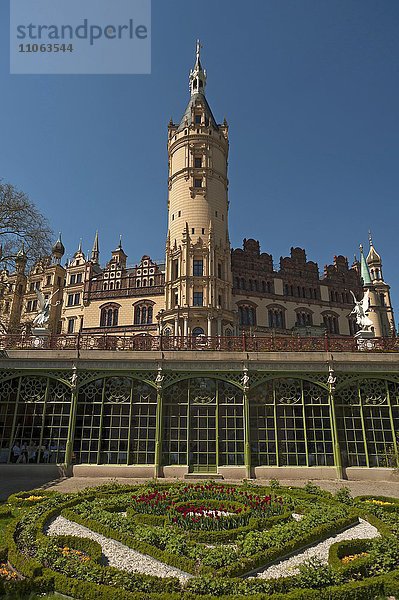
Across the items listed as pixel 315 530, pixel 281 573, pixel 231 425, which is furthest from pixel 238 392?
pixel 281 573

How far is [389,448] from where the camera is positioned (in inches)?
782

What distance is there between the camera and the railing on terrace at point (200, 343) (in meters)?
21.3

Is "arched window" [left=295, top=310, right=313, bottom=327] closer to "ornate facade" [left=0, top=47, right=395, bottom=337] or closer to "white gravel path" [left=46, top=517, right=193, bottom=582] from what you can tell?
"ornate facade" [left=0, top=47, right=395, bottom=337]

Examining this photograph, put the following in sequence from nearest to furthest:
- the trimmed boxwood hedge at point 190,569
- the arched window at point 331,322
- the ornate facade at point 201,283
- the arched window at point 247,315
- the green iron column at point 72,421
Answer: the trimmed boxwood hedge at point 190,569, the green iron column at point 72,421, the ornate facade at point 201,283, the arched window at point 247,315, the arched window at point 331,322

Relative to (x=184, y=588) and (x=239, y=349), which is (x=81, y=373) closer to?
(x=239, y=349)

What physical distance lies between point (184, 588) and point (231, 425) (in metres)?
13.4

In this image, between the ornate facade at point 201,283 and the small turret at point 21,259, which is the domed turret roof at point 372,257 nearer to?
the ornate facade at point 201,283

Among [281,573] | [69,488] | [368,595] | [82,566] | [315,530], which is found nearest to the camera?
[368,595]

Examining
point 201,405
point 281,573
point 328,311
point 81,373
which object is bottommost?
point 281,573

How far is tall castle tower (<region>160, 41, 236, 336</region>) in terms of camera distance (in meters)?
45.4

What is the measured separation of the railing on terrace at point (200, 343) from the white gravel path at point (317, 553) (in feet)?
33.2

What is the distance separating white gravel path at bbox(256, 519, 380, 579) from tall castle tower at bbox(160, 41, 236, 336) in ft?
108

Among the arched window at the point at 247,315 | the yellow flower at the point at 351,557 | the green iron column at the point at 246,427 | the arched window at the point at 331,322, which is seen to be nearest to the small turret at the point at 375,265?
the arched window at the point at 331,322

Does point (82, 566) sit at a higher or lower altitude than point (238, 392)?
lower
